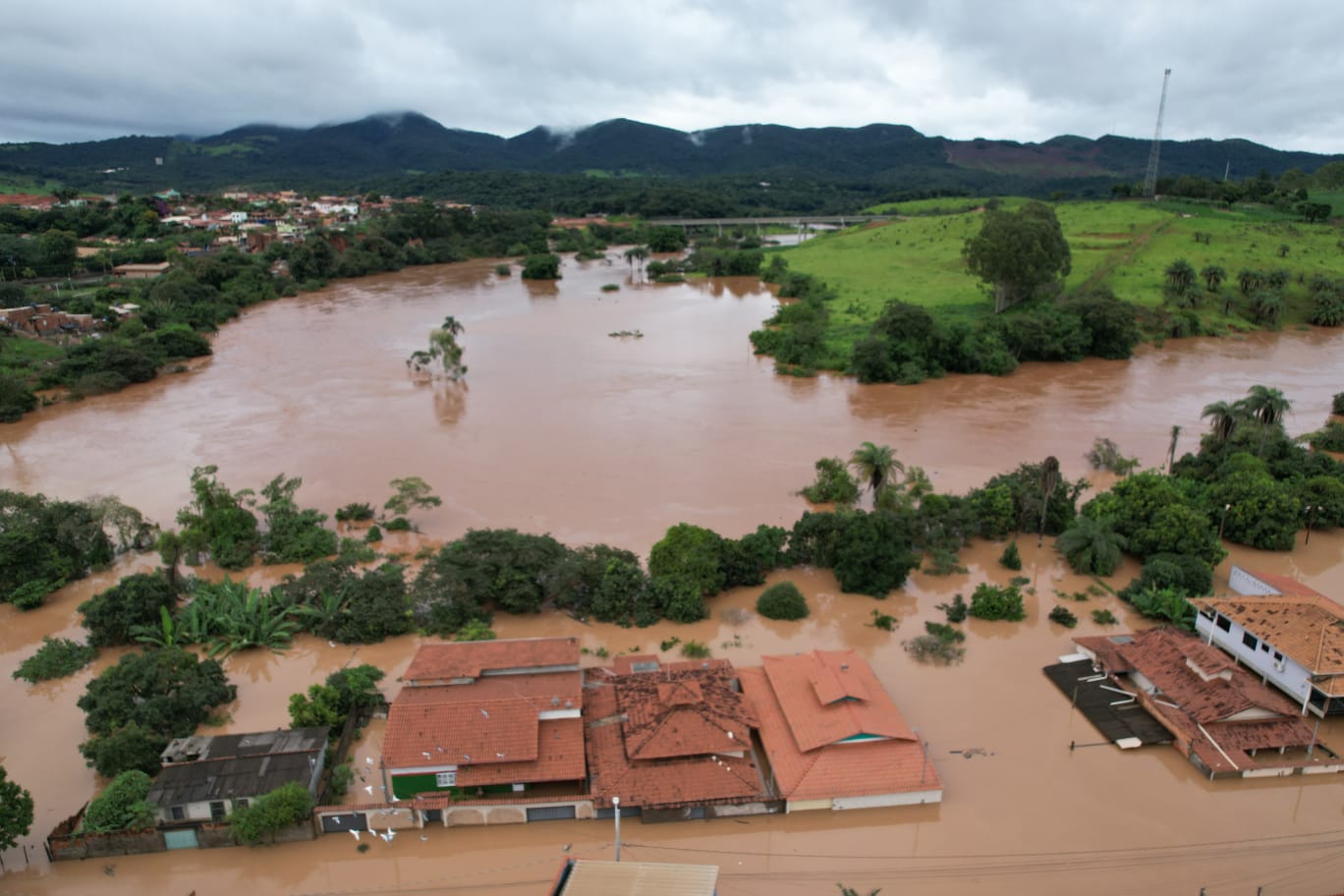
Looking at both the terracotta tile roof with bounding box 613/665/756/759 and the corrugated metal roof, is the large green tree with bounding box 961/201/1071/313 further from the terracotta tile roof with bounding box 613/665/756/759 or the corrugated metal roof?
the corrugated metal roof

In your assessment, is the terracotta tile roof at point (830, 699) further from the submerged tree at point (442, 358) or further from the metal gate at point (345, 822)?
A: the submerged tree at point (442, 358)

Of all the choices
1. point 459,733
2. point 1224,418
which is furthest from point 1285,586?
point 459,733

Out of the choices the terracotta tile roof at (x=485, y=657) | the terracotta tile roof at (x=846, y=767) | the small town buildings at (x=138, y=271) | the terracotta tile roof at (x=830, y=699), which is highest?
the small town buildings at (x=138, y=271)

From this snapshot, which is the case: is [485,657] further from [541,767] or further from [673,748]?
[673,748]

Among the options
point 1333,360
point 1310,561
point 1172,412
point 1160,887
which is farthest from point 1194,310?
point 1160,887

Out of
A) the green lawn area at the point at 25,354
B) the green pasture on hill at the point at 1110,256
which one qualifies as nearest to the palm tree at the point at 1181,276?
the green pasture on hill at the point at 1110,256

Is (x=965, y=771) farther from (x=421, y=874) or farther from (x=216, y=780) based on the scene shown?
(x=216, y=780)

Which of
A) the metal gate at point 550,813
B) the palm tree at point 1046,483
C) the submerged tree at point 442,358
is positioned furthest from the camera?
the submerged tree at point 442,358
